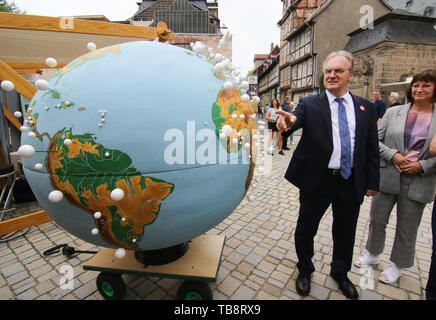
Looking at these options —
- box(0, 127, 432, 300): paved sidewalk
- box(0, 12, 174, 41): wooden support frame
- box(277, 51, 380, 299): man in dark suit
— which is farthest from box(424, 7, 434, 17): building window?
box(0, 12, 174, 41): wooden support frame

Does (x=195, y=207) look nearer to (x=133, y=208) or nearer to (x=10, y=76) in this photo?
(x=133, y=208)

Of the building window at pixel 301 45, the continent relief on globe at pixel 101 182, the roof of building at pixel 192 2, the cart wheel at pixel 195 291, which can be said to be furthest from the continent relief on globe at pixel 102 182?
the roof of building at pixel 192 2

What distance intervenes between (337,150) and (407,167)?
853mm

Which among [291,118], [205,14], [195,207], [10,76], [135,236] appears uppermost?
[205,14]

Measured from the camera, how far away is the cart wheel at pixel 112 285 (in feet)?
7.30

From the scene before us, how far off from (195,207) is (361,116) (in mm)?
1795

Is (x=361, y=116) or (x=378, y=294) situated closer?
(x=361, y=116)

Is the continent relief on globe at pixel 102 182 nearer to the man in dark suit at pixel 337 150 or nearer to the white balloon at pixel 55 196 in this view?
the white balloon at pixel 55 196

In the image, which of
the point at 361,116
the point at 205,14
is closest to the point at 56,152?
the point at 361,116

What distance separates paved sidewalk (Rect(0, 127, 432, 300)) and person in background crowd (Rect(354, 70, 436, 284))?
33 centimetres

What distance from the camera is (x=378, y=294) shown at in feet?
8.01

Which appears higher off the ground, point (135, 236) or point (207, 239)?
point (135, 236)

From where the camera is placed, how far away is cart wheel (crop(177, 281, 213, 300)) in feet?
6.95

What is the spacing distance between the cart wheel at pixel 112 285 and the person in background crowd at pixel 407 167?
2.90 metres
